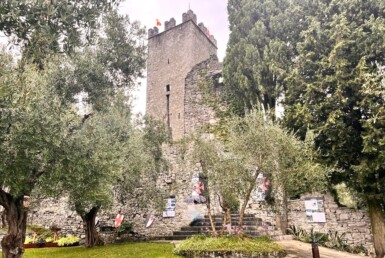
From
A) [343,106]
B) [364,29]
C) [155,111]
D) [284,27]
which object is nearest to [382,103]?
[343,106]

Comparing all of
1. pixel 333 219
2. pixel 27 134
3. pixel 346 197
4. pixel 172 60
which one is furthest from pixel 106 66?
pixel 172 60

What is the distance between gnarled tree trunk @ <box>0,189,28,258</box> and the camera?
27.2 feet

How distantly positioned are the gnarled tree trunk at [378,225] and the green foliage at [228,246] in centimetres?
461

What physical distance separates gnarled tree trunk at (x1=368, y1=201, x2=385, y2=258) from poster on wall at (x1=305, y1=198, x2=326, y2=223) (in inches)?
82.2

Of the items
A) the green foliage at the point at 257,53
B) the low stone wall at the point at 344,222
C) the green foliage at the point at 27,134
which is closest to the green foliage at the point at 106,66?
the green foliage at the point at 27,134

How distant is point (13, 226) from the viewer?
848cm

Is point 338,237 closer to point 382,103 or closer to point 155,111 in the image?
point 382,103

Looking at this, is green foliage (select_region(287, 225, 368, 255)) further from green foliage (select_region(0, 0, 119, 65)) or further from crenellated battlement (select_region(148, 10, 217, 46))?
crenellated battlement (select_region(148, 10, 217, 46))

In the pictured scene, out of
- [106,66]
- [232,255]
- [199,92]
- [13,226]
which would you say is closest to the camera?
[13,226]

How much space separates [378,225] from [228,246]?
21.3ft

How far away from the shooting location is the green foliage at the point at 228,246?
9530 millimetres

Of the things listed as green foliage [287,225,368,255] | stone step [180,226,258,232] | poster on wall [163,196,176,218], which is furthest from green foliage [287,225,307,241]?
poster on wall [163,196,176,218]

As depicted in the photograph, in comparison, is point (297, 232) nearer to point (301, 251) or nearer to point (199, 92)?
point (301, 251)

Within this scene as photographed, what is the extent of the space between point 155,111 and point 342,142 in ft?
58.3
